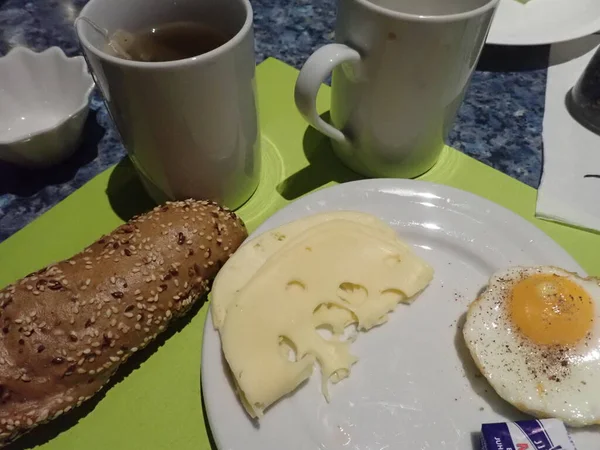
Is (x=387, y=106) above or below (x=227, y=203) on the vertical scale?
above

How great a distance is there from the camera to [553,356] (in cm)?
67

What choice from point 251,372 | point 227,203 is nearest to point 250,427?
point 251,372

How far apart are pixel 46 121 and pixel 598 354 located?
1034 millimetres

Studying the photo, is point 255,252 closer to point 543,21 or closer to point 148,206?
point 148,206

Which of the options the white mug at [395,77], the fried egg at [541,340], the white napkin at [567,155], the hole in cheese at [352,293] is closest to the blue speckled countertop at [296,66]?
the white napkin at [567,155]

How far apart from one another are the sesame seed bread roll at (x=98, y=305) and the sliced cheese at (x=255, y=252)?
47mm

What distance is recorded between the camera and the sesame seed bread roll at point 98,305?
629 mm

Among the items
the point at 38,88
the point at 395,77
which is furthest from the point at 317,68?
the point at 38,88

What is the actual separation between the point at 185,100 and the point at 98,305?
0.96 ft

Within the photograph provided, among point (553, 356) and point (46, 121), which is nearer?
point (553, 356)

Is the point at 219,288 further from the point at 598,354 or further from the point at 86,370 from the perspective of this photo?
the point at 598,354

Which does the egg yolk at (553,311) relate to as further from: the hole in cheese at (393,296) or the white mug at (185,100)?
the white mug at (185,100)

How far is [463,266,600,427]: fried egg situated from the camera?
2.09ft

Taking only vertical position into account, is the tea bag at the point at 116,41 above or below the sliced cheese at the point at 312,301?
above
